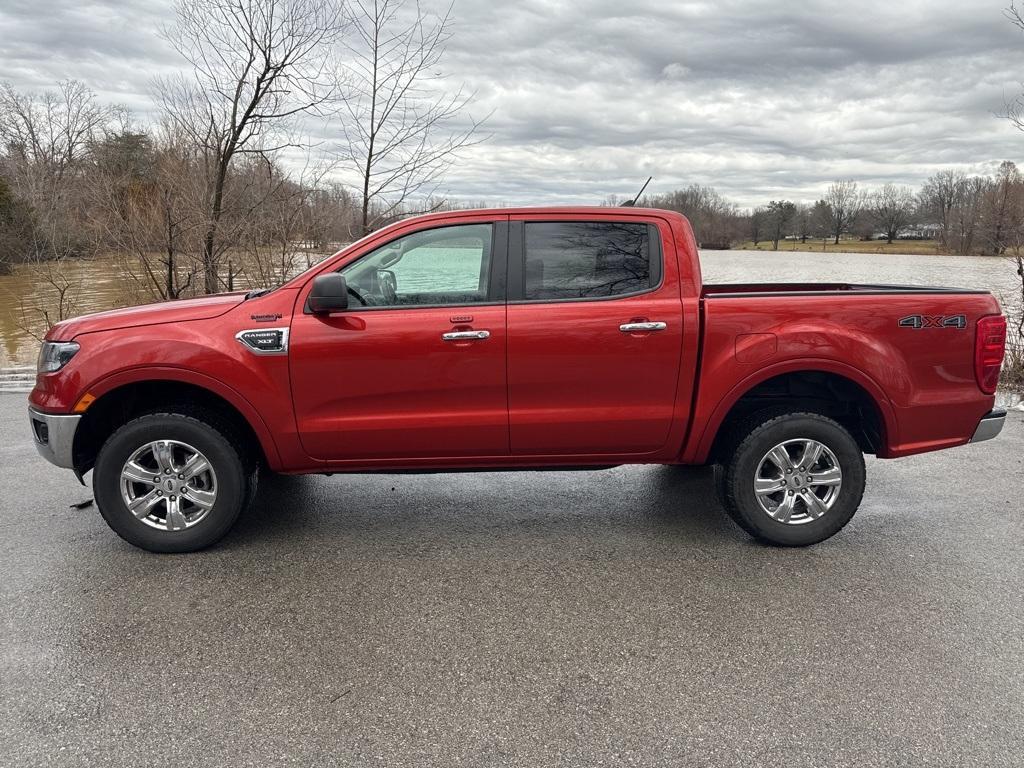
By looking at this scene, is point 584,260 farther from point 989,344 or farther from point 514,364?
point 989,344

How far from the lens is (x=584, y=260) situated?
4.05 metres

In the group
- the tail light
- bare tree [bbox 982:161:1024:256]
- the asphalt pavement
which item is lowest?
the asphalt pavement

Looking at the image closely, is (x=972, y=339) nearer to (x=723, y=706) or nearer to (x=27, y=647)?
(x=723, y=706)

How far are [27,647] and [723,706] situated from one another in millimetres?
2889

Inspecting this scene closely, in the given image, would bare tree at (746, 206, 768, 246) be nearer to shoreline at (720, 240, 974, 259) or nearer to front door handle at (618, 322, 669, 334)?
shoreline at (720, 240, 974, 259)

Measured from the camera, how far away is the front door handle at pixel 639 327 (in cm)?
387

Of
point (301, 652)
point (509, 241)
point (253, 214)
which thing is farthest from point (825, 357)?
point (253, 214)

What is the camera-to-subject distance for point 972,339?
156 inches

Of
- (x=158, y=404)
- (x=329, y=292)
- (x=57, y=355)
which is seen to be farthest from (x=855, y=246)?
(x=57, y=355)

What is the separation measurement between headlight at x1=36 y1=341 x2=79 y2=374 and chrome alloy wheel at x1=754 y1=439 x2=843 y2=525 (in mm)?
3825

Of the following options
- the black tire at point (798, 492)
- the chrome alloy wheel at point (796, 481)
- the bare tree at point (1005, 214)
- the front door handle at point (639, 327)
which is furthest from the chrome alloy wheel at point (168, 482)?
the bare tree at point (1005, 214)

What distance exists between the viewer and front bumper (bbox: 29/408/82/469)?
12.6ft

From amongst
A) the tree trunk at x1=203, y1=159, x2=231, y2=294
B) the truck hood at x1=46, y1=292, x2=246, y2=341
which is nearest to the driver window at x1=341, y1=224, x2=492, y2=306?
the truck hood at x1=46, y1=292, x2=246, y2=341

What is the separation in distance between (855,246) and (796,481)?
3949 inches
